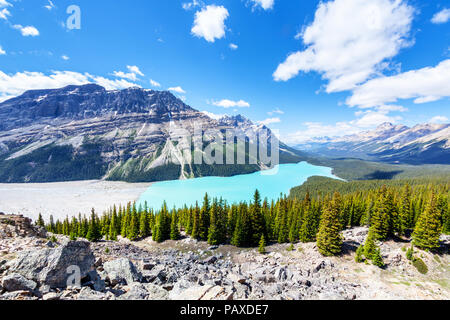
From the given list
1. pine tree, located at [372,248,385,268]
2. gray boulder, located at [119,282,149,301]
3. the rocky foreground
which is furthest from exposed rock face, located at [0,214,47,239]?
pine tree, located at [372,248,385,268]

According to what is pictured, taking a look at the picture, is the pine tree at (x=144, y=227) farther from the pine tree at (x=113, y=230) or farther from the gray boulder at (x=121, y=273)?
the gray boulder at (x=121, y=273)

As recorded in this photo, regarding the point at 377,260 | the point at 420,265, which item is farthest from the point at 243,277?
the point at 420,265

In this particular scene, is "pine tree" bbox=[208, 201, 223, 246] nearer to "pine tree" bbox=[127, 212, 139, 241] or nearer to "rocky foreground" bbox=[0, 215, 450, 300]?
"rocky foreground" bbox=[0, 215, 450, 300]

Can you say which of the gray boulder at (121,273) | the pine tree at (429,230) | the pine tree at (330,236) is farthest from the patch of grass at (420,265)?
the gray boulder at (121,273)

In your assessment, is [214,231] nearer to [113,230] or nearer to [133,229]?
[133,229]
